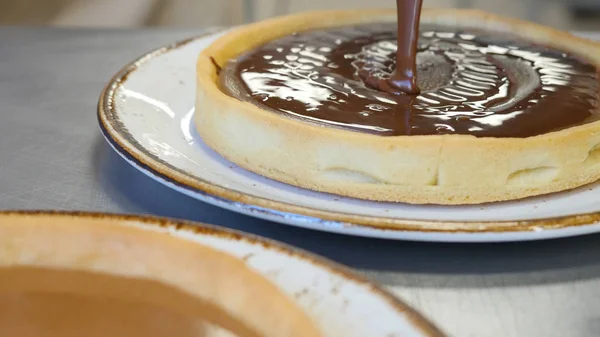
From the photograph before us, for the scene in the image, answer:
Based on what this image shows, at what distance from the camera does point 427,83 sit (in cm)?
136

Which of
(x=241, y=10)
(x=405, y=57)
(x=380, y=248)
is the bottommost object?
(x=241, y=10)

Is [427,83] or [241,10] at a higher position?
[427,83]

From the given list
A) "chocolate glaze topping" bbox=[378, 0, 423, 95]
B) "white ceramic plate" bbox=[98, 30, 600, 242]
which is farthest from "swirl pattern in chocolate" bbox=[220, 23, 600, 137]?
"white ceramic plate" bbox=[98, 30, 600, 242]

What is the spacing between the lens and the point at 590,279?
89 cm

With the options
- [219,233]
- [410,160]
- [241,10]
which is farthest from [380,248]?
[241,10]

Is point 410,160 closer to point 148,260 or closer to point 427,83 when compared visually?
point 427,83

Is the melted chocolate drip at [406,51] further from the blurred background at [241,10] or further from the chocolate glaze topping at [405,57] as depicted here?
the blurred background at [241,10]

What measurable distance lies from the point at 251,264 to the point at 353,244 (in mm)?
382

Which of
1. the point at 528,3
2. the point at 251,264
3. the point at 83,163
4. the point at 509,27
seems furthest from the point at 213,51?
the point at 528,3

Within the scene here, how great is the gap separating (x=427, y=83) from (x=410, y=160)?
38 centimetres

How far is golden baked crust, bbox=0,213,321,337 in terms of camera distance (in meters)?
0.54

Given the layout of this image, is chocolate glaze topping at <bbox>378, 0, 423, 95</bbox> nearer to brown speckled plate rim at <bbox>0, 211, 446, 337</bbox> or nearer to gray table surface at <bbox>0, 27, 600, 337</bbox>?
gray table surface at <bbox>0, 27, 600, 337</bbox>

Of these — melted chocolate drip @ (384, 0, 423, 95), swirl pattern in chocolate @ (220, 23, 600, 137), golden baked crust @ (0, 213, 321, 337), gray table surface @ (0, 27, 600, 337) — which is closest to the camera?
golden baked crust @ (0, 213, 321, 337)

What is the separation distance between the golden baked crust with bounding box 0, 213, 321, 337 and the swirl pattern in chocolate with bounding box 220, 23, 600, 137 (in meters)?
0.53
